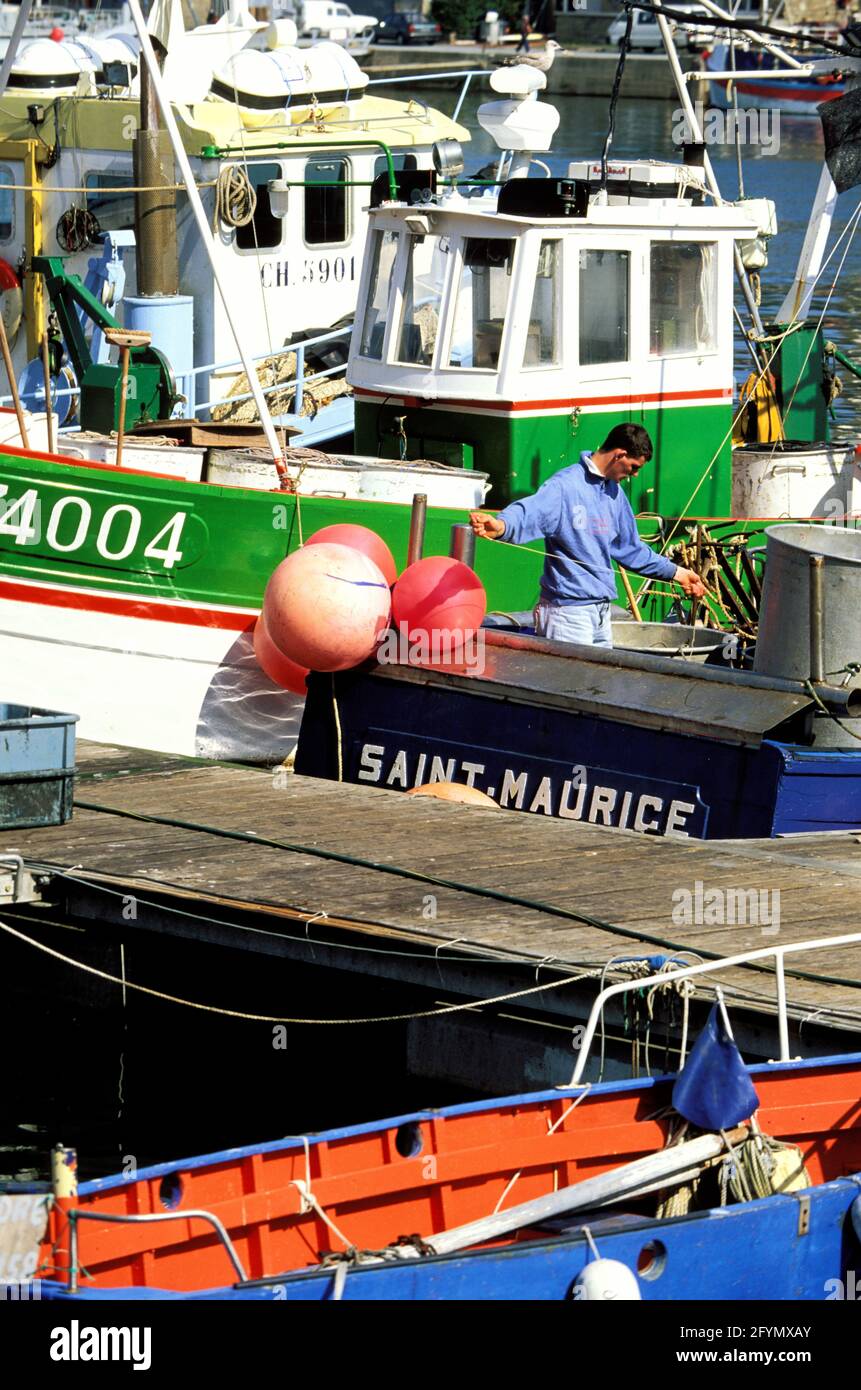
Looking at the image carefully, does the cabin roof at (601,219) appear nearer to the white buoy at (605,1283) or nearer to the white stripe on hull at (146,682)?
the white stripe on hull at (146,682)

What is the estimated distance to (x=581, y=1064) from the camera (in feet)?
21.5

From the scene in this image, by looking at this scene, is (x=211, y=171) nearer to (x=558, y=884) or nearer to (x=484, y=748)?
(x=484, y=748)

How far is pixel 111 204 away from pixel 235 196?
155cm

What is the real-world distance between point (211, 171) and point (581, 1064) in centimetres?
1108

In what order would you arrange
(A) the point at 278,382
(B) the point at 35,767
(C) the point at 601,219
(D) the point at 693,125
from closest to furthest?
(B) the point at 35,767 → (C) the point at 601,219 → (D) the point at 693,125 → (A) the point at 278,382

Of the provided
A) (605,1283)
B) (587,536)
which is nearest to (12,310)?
(587,536)

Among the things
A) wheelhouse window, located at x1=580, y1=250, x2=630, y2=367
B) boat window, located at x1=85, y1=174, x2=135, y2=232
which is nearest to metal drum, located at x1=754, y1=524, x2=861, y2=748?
wheelhouse window, located at x1=580, y1=250, x2=630, y2=367

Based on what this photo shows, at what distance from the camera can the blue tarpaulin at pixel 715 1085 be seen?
248 inches

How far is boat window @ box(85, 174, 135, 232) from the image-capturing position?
667 inches

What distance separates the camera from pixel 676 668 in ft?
32.8

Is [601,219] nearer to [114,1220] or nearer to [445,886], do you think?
[445,886]

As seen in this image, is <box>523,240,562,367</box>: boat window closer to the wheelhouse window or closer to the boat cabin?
the boat cabin

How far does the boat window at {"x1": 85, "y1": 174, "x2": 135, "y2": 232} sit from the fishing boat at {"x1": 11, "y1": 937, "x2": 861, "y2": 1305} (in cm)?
1148

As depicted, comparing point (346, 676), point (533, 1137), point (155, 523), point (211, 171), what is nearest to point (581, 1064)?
point (533, 1137)
